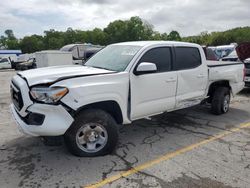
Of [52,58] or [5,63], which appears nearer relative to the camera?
[52,58]

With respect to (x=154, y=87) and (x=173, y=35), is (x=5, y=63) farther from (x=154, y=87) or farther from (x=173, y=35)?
(x=173, y=35)

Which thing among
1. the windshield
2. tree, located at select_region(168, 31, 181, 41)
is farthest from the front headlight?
tree, located at select_region(168, 31, 181, 41)

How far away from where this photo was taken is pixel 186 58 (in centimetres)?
559

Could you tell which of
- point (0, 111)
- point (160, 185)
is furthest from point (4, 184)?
point (0, 111)

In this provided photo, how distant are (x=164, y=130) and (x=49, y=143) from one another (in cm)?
255

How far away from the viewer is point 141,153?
14.5 ft

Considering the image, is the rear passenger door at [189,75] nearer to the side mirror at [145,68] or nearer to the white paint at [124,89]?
the white paint at [124,89]

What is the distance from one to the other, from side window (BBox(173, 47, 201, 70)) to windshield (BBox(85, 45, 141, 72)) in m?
0.95

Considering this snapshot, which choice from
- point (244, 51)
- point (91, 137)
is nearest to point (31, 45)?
point (244, 51)

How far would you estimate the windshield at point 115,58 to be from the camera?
4.70m

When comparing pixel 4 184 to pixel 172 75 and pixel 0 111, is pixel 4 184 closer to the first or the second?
pixel 172 75

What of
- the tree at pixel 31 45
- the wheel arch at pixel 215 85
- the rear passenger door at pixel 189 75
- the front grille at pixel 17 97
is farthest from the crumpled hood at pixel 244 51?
the tree at pixel 31 45

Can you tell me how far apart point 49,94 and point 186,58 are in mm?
3084

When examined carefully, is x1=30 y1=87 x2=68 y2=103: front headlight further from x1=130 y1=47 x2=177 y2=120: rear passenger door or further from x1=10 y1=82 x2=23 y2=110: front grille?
x1=130 y1=47 x2=177 y2=120: rear passenger door
